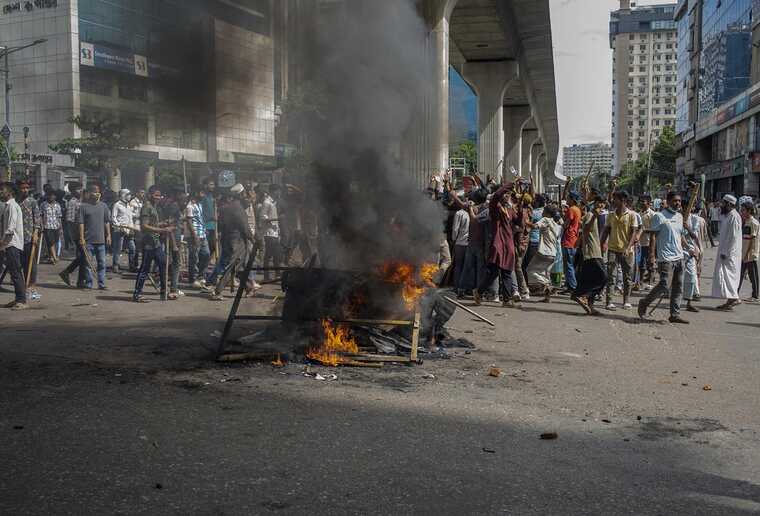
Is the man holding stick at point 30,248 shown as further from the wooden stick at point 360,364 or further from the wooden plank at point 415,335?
the wooden plank at point 415,335

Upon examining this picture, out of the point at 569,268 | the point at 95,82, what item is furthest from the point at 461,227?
the point at 95,82

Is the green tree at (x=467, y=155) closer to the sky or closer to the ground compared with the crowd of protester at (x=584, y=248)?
closer to the sky

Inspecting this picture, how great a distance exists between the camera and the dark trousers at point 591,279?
9.31 m

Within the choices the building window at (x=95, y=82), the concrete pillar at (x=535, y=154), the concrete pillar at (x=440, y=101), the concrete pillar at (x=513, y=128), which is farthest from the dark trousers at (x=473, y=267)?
the concrete pillar at (x=535, y=154)

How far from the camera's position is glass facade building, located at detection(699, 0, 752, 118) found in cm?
4475

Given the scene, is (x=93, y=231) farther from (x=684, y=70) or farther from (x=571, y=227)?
(x=684, y=70)

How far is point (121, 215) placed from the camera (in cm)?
1338

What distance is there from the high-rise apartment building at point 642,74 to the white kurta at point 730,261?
138898mm

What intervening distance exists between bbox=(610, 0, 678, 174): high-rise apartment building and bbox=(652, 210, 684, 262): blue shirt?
141 m

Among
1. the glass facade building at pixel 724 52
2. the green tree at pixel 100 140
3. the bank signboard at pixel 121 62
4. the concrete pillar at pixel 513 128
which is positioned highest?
the glass facade building at pixel 724 52

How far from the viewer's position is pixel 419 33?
939cm

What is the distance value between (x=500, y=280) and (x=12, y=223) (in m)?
6.64

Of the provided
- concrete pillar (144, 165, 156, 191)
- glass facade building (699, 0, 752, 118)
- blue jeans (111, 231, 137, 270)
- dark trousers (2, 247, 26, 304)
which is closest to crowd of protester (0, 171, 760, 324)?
dark trousers (2, 247, 26, 304)

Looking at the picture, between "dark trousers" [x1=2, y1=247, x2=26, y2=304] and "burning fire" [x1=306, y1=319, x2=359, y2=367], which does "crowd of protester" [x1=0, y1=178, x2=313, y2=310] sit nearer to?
"dark trousers" [x1=2, y1=247, x2=26, y2=304]
